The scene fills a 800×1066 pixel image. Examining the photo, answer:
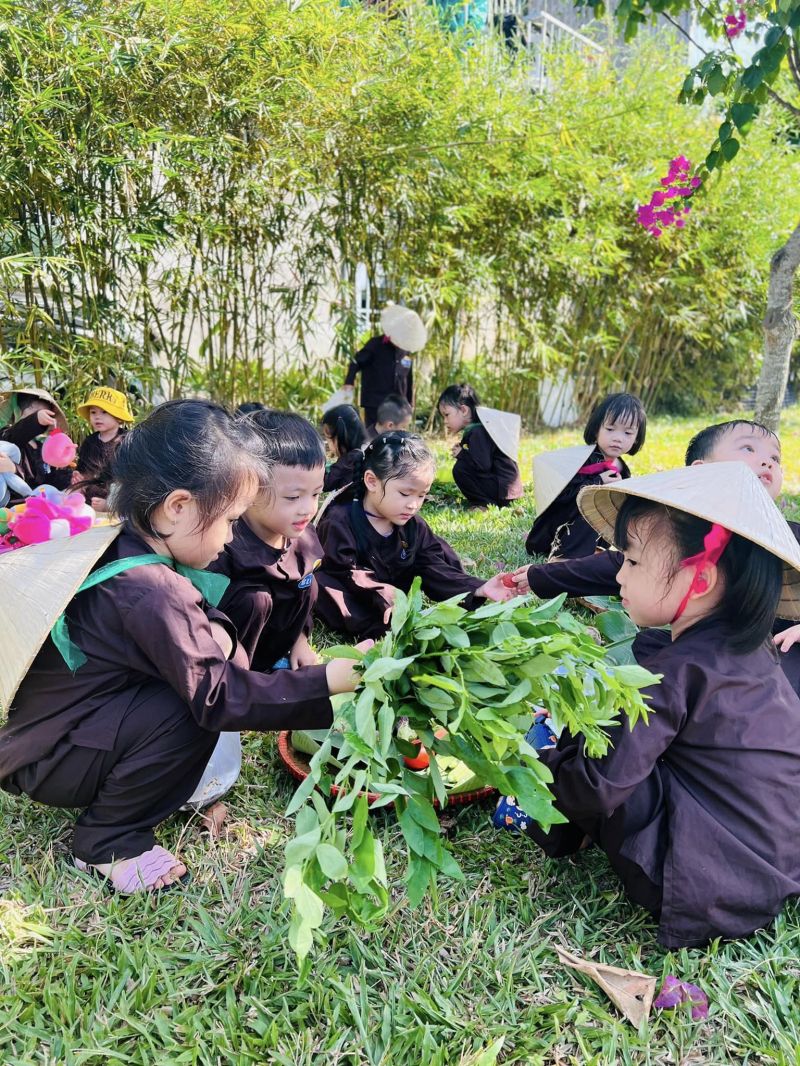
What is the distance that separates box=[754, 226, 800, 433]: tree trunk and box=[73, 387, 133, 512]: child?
4266mm

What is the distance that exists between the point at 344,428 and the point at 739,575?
11.1 ft

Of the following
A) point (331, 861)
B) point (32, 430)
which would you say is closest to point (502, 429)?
point (32, 430)

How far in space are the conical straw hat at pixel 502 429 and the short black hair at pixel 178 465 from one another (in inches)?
145

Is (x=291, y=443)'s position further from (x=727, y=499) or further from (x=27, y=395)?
(x=27, y=395)

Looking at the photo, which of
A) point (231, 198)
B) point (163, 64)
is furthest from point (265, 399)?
point (163, 64)

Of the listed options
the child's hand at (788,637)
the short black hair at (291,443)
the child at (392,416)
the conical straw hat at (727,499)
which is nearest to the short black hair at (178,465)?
the short black hair at (291,443)

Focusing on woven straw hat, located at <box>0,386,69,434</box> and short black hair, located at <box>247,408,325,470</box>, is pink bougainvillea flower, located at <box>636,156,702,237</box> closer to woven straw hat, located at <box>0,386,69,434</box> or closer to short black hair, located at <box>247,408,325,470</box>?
short black hair, located at <box>247,408,325,470</box>

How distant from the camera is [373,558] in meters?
3.35

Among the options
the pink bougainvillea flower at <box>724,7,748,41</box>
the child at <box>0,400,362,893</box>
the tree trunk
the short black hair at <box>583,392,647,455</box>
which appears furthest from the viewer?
the tree trunk

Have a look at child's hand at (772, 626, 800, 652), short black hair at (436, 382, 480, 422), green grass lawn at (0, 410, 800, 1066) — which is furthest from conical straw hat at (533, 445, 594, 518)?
green grass lawn at (0, 410, 800, 1066)

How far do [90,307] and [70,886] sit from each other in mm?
4230

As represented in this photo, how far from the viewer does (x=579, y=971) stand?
5.63ft

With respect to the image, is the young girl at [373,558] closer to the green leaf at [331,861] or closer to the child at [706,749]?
the child at [706,749]

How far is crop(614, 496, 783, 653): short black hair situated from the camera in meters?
1.75
